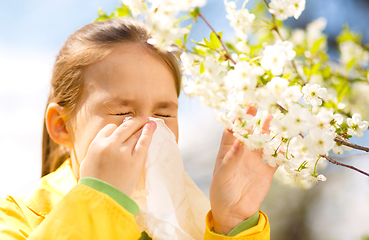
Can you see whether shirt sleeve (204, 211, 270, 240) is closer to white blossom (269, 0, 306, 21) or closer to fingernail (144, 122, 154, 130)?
fingernail (144, 122, 154, 130)

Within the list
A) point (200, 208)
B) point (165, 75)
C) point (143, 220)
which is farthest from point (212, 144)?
A: point (143, 220)

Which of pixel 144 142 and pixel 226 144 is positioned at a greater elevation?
pixel 144 142

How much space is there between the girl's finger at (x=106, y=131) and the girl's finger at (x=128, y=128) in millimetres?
27

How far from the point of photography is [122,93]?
917mm

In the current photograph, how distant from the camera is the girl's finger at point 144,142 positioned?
0.84 metres

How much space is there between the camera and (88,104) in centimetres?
97

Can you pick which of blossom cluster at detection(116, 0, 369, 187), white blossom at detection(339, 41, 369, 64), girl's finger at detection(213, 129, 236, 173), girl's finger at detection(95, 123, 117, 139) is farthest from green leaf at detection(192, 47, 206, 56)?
white blossom at detection(339, 41, 369, 64)

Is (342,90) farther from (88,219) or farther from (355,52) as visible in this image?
(88,219)

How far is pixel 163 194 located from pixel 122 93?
37 centimetres

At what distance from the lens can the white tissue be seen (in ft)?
2.58

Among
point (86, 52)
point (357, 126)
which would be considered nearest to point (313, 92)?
point (357, 126)

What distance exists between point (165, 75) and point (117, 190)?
496mm

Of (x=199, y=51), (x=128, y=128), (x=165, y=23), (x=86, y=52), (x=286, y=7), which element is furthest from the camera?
(x=86, y=52)

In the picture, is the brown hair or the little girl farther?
the brown hair
